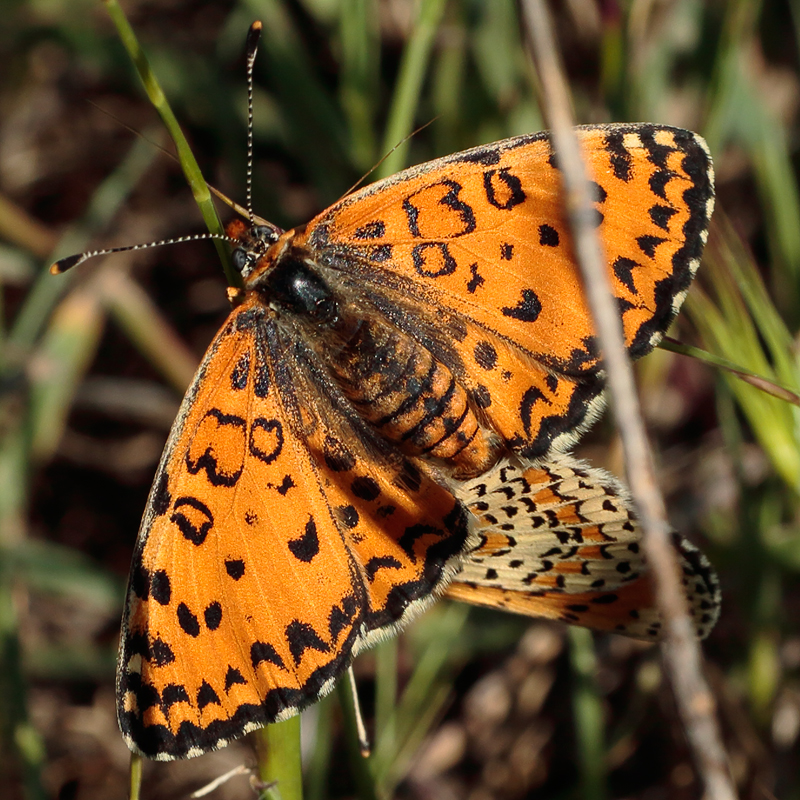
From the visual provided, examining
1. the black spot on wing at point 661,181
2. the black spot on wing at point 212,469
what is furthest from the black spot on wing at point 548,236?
the black spot on wing at point 212,469

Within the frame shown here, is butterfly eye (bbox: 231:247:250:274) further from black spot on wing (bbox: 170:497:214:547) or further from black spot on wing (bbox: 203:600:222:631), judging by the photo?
black spot on wing (bbox: 203:600:222:631)

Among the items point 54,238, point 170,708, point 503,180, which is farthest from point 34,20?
point 170,708

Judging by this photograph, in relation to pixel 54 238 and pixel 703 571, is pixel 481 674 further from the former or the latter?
pixel 54 238

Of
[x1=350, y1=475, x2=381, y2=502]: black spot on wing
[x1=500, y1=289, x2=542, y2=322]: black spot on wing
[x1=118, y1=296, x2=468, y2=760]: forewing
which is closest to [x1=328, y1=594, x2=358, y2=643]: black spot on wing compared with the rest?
[x1=118, y1=296, x2=468, y2=760]: forewing

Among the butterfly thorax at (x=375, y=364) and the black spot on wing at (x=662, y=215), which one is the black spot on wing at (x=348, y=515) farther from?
the black spot on wing at (x=662, y=215)

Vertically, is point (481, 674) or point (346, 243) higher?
point (346, 243)

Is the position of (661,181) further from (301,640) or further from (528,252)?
(301,640)
